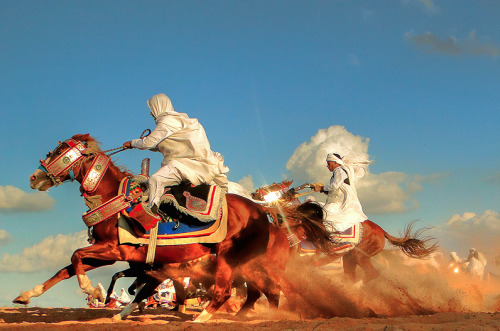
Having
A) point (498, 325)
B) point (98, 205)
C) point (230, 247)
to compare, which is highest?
point (98, 205)

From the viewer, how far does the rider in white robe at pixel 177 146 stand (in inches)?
279

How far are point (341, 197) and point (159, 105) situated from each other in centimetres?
424

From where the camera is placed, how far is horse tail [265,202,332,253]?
26.4 ft

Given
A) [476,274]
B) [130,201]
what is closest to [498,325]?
[130,201]

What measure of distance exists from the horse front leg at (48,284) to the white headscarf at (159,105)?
2160 millimetres

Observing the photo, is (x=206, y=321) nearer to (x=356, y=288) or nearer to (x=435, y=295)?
(x=356, y=288)

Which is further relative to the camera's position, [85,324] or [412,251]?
[412,251]

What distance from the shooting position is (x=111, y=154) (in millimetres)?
7480

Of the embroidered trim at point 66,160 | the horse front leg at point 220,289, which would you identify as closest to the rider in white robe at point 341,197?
the horse front leg at point 220,289

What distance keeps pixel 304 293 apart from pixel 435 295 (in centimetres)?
255

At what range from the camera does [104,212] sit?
6914mm

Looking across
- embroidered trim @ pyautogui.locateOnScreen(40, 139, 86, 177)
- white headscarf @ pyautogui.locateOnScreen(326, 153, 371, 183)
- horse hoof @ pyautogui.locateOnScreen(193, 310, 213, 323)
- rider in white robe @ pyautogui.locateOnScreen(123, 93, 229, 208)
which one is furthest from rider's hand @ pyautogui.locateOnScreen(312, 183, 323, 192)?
embroidered trim @ pyautogui.locateOnScreen(40, 139, 86, 177)

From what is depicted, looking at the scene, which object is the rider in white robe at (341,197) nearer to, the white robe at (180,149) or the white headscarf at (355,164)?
the white headscarf at (355,164)

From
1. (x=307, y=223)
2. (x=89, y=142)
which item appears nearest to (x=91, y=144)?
(x=89, y=142)
